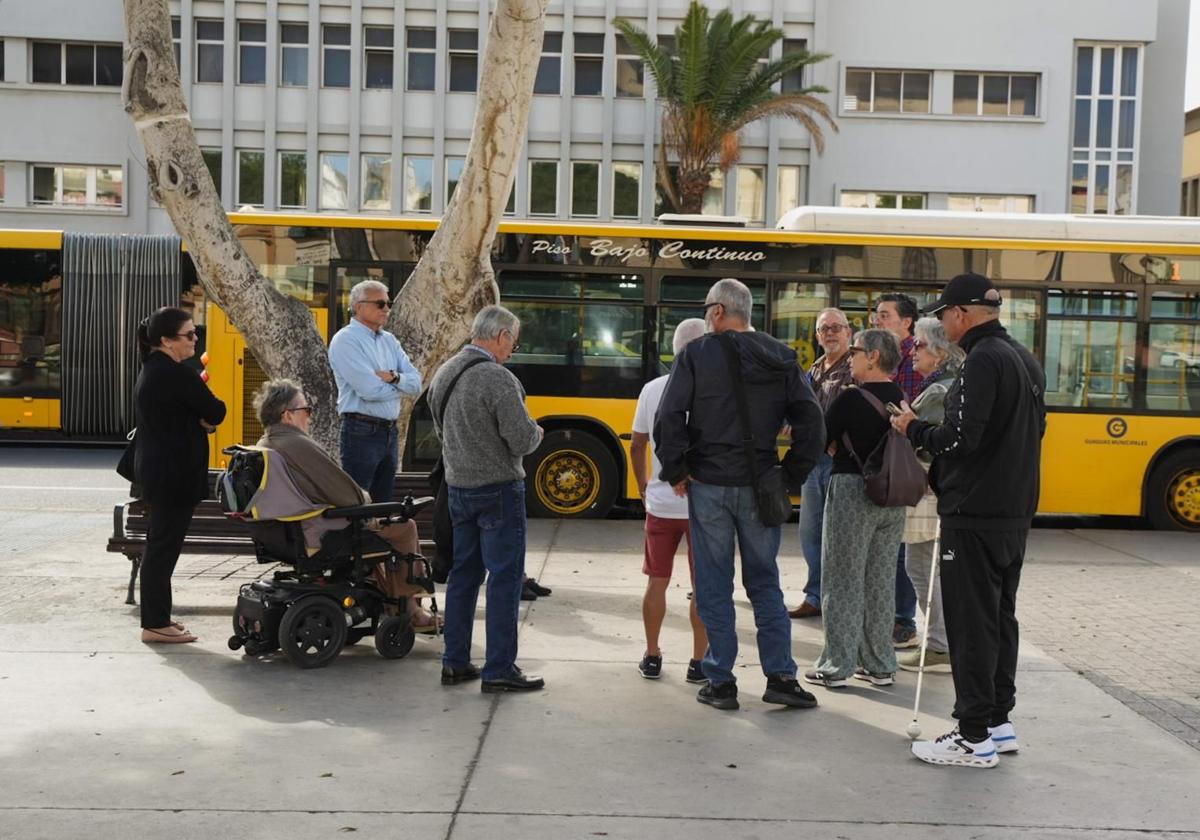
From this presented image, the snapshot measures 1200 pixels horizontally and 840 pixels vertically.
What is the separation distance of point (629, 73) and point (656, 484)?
34.4 m

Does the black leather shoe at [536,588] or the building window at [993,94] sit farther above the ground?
the building window at [993,94]

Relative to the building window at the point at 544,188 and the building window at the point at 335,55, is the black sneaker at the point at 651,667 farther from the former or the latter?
the building window at the point at 335,55

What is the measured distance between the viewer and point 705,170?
36500 mm

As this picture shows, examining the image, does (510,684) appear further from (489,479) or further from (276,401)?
(276,401)

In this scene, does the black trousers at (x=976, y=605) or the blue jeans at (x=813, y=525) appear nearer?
the black trousers at (x=976, y=605)

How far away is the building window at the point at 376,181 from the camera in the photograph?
3997 cm

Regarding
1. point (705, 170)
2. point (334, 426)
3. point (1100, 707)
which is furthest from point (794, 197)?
point (1100, 707)

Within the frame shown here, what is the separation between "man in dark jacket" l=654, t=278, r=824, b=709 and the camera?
6.50 meters

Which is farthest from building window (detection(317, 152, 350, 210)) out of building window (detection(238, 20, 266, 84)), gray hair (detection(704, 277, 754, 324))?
gray hair (detection(704, 277, 754, 324))

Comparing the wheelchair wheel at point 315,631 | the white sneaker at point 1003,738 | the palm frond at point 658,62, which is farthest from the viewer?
the palm frond at point 658,62

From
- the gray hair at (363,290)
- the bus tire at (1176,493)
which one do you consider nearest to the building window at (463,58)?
the bus tire at (1176,493)

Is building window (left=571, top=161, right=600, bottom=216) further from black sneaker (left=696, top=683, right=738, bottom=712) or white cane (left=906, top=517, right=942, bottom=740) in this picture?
black sneaker (left=696, top=683, right=738, bottom=712)

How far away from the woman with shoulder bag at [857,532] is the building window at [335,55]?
34.9 meters

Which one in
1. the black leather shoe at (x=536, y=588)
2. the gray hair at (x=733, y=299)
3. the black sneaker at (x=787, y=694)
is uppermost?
the gray hair at (x=733, y=299)
